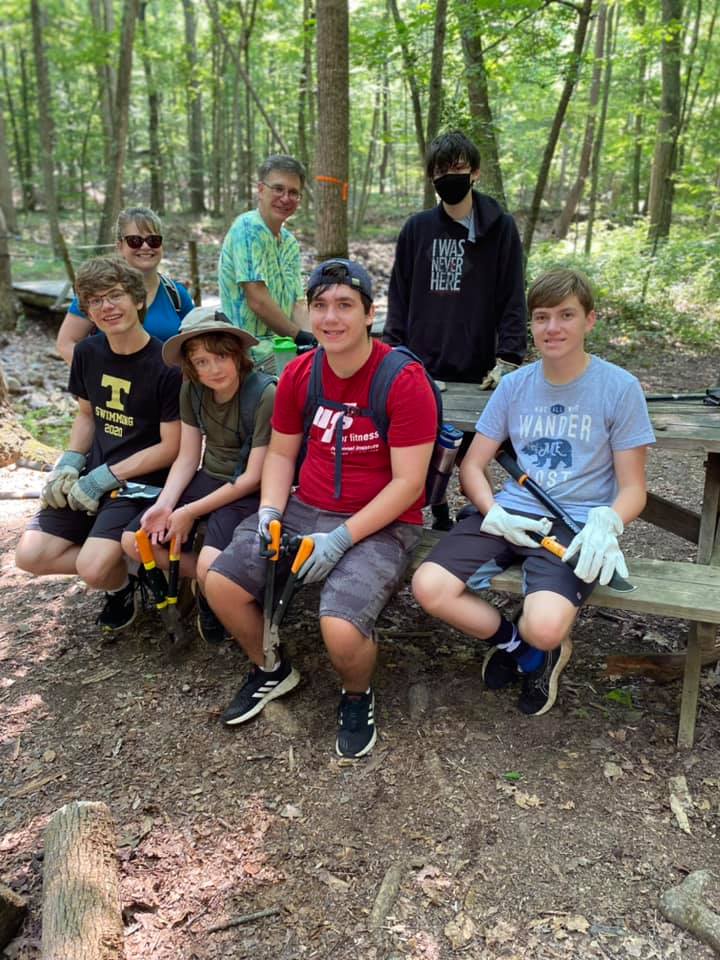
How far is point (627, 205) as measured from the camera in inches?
844

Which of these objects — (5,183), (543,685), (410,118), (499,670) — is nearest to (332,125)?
(499,670)

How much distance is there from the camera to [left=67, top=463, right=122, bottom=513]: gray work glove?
3.41 metres

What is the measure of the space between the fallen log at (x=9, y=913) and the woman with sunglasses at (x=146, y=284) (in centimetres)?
258

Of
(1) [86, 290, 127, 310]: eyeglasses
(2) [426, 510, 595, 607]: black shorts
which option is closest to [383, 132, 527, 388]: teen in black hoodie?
(2) [426, 510, 595, 607]: black shorts

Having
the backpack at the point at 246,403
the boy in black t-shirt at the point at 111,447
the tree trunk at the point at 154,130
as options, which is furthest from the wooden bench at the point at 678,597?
the tree trunk at the point at 154,130

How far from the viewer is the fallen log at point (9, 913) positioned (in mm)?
2037

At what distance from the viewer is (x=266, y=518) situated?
2.92 meters

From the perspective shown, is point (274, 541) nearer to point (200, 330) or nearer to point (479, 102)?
point (200, 330)

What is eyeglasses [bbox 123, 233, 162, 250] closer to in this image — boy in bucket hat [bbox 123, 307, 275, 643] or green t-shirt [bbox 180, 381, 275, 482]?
boy in bucket hat [bbox 123, 307, 275, 643]

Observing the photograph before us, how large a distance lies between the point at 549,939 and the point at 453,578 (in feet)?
4.03

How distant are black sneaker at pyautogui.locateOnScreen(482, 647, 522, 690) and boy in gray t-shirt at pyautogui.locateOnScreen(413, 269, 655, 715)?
0.04 meters

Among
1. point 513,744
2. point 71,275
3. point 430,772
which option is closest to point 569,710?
point 513,744

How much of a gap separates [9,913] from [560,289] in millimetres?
2794

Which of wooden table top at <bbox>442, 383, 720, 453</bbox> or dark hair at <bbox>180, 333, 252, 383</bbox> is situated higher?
dark hair at <bbox>180, 333, 252, 383</bbox>
